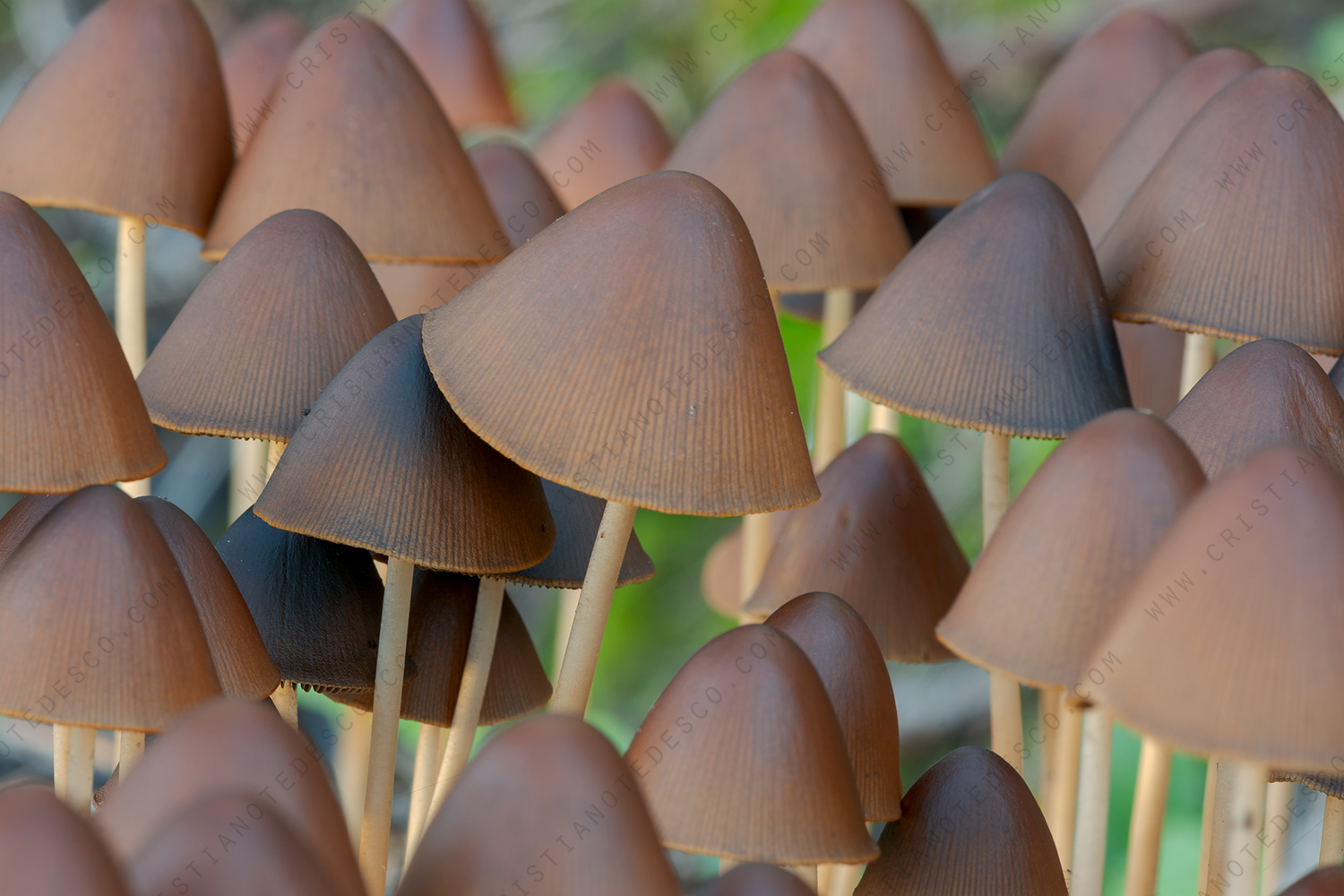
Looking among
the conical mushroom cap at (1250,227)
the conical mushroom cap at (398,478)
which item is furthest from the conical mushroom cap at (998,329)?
the conical mushroom cap at (398,478)

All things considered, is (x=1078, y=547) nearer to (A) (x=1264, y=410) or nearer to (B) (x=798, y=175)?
(A) (x=1264, y=410)

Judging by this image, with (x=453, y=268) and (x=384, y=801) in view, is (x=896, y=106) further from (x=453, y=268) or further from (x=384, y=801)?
(x=384, y=801)

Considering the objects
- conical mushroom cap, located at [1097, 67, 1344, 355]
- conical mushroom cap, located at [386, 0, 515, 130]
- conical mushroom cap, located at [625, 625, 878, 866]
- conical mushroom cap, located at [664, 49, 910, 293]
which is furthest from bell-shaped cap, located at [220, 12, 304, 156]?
conical mushroom cap, located at [625, 625, 878, 866]

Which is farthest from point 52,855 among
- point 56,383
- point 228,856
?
point 56,383

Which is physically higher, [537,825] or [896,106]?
[896,106]

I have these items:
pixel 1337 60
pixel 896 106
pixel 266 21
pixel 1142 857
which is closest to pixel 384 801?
pixel 1142 857

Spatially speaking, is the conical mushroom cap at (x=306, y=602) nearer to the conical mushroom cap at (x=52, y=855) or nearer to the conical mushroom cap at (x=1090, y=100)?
the conical mushroom cap at (x=52, y=855)
